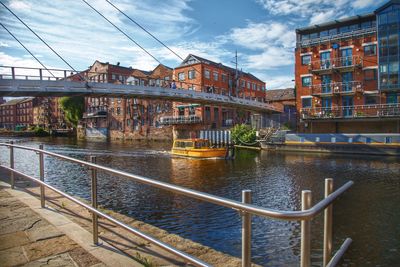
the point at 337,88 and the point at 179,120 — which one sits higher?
the point at 337,88

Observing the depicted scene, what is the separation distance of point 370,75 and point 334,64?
180 inches

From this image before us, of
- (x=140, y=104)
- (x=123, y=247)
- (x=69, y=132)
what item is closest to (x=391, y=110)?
(x=123, y=247)

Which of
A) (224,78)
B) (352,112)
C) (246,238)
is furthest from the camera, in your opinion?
(224,78)

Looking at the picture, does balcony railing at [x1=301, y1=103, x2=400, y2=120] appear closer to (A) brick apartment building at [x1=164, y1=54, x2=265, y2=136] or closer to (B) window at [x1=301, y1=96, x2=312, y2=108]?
(B) window at [x1=301, y1=96, x2=312, y2=108]

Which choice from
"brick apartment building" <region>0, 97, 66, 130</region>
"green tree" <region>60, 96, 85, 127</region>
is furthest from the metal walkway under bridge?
"brick apartment building" <region>0, 97, 66, 130</region>

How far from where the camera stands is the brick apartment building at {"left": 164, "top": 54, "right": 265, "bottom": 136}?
52406 millimetres

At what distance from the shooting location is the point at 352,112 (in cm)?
3869

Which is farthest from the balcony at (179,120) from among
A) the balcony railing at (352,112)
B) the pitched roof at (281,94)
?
the pitched roof at (281,94)

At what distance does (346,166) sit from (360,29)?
25653 millimetres

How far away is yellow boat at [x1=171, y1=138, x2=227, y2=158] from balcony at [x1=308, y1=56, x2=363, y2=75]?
20521 millimetres

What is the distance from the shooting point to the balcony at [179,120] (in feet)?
169

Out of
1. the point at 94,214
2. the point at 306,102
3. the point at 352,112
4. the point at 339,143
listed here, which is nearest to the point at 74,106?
the point at 306,102

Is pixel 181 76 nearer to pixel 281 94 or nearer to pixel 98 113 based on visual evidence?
pixel 281 94

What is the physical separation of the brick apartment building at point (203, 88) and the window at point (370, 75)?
68.5ft
